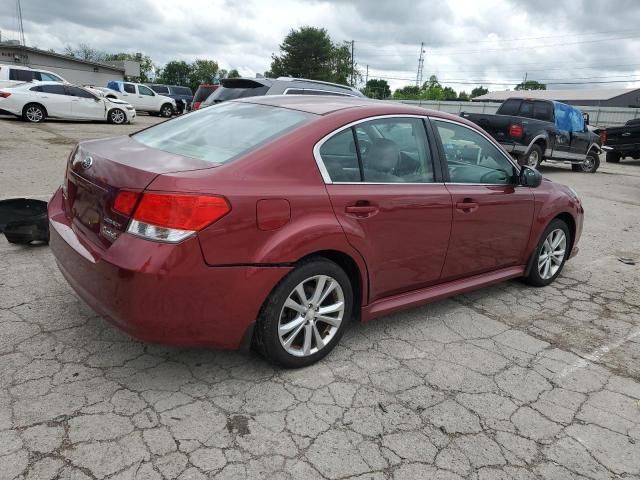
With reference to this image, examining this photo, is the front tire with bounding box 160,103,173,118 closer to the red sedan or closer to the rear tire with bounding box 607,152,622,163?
the rear tire with bounding box 607,152,622,163

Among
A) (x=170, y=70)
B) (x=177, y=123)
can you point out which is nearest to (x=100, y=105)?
(x=177, y=123)

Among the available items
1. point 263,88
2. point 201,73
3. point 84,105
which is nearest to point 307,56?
point 201,73

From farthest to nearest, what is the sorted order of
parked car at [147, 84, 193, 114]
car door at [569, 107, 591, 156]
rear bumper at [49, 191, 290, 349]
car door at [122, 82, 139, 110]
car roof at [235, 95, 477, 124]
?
parked car at [147, 84, 193, 114], car door at [122, 82, 139, 110], car door at [569, 107, 591, 156], car roof at [235, 95, 477, 124], rear bumper at [49, 191, 290, 349]

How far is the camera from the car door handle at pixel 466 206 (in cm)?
366

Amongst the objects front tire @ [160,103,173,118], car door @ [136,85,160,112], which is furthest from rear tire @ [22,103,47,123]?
front tire @ [160,103,173,118]

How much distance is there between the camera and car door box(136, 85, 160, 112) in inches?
1093

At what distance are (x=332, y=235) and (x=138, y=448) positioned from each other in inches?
56.3

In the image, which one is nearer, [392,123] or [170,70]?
[392,123]

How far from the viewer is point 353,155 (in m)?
3.18

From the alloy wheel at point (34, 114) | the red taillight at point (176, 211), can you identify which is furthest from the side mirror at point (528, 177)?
the alloy wheel at point (34, 114)

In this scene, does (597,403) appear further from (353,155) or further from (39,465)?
(39,465)

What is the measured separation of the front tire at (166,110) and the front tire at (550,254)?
26.8m

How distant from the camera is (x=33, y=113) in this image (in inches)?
693

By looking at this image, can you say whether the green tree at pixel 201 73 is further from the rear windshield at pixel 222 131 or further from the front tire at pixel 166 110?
the rear windshield at pixel 222 131
